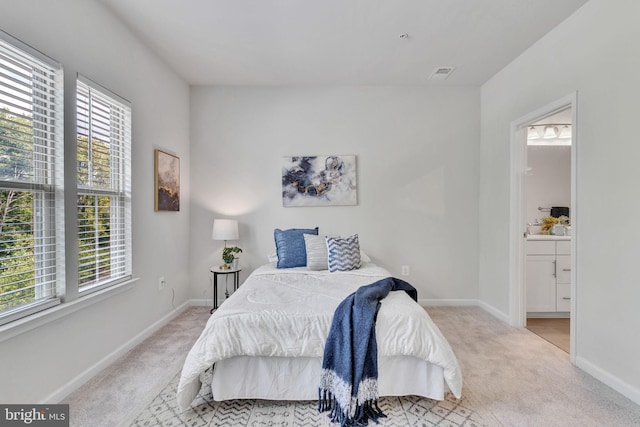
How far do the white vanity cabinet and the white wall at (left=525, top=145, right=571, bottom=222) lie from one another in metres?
0.80

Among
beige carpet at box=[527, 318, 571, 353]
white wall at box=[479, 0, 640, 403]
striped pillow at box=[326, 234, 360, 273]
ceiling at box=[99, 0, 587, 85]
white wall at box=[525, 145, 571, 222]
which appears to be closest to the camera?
white wall at box=[479, 0, 640, 403]

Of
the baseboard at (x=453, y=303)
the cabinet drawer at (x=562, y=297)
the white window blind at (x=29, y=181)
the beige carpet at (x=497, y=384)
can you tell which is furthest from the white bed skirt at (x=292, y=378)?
the cabinet drawer at (x=562, y=297)

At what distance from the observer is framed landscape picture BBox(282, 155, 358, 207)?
3805 mm

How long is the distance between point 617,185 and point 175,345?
3619 millimetres

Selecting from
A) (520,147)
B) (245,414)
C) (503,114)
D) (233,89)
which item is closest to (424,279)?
(520,147)

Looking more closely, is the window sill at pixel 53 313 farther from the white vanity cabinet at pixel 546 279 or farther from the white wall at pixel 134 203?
the white vanity cabinet at pixel 546 279

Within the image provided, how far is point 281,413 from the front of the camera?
1.80 meters

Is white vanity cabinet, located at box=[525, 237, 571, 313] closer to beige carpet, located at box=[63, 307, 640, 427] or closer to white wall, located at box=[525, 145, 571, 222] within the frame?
beige carpet, located at box=[63, 307, 640, 427]

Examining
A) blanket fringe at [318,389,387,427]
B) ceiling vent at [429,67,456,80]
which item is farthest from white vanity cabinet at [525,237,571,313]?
blanket fringe at [318,389,387,427]

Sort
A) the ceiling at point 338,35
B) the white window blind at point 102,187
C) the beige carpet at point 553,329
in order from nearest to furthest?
the white window blind at point 102,187
the ceiling at point 338,35
the beige carpet at point 553,329

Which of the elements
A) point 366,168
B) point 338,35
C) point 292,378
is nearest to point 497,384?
point 292,378

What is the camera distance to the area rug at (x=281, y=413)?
1717 millimetres

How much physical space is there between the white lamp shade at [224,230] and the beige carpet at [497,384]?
40.4 inches

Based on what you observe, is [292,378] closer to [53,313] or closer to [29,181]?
[53,313]
